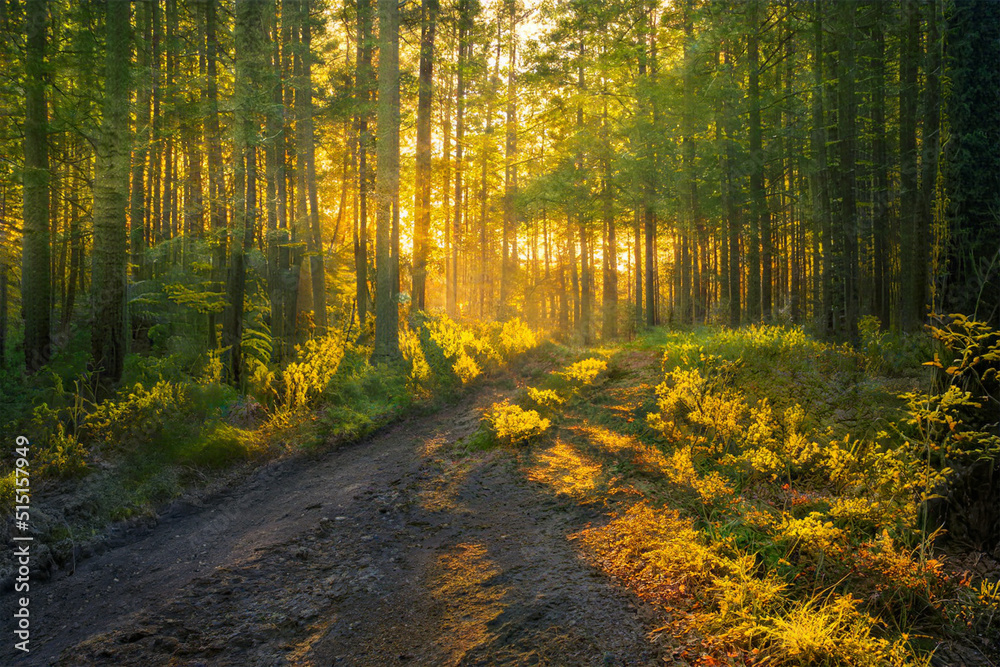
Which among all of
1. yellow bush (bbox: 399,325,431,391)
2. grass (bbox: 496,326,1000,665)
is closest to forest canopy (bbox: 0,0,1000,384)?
yellow bush (bbox: 399,325,431,391)

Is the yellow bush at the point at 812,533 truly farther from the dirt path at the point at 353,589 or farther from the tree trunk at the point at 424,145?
the tree trunk at the point at 424,145

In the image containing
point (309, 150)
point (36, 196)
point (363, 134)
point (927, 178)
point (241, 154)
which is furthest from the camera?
point (363, 134)

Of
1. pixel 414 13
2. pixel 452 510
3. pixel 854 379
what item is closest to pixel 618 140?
pixel 414 13

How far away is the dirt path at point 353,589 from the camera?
2848mm

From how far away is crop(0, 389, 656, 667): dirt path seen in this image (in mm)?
2848

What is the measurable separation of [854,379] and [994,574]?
16.6 ft

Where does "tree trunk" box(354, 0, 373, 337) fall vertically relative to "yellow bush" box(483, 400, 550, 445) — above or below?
above

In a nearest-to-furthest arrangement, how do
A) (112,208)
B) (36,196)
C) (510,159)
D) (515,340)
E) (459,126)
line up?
1. (112,208)
2. (36,196)
3. (515,340)
4. (459,126)
5. (510,159)

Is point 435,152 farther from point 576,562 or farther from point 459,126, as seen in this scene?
point 576,562

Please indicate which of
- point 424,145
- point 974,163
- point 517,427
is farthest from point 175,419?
point 424,145

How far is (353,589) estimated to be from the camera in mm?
3562

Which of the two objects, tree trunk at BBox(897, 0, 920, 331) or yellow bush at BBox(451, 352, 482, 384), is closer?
tree trunk at BBox(897, 0, 920, 331)

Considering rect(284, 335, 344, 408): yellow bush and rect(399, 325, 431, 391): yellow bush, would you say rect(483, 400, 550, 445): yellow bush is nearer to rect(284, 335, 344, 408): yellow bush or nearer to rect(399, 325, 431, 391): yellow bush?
rect(284, 335, 344, 408): yellow bush

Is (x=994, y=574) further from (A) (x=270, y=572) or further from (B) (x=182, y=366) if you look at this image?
(B) (x=182, y=366)
